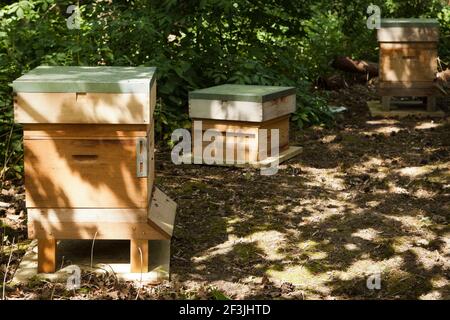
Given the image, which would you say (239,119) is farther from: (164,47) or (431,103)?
(431,103)

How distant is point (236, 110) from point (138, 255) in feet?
9.05

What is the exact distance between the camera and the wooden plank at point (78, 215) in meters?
4.60

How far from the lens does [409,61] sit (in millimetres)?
9797

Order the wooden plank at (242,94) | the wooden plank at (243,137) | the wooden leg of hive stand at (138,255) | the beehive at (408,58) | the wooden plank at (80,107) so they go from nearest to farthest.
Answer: the wooden plank at (80,107) → the wooden leg of hive stand at (138,255) → the wooden plank at (242,94) → the wooden plank at (243,137) → the beehive at (408,58)

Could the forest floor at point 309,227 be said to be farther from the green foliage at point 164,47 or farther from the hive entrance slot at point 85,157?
the green foliage at point 164,47

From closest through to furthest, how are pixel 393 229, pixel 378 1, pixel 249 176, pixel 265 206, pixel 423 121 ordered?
pixel 393 229 → pixel 265 206 → pixel 249 176 → pixel 423 121 → pixel 378 1

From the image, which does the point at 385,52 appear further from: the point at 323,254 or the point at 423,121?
the point at 323,254

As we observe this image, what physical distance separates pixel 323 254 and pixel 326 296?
710mm

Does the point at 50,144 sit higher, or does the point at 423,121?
the point at 50,144

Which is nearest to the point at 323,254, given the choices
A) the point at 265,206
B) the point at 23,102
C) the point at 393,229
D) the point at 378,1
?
the point at 393,229

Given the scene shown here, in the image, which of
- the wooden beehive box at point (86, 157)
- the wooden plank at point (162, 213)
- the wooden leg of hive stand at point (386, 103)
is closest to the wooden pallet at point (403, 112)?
the wooden leg of hive stand at point (386, 103)

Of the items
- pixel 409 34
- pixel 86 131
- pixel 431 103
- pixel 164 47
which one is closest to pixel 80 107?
pixel 86 131

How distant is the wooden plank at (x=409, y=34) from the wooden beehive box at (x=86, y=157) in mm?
5594

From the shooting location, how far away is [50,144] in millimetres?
4535
